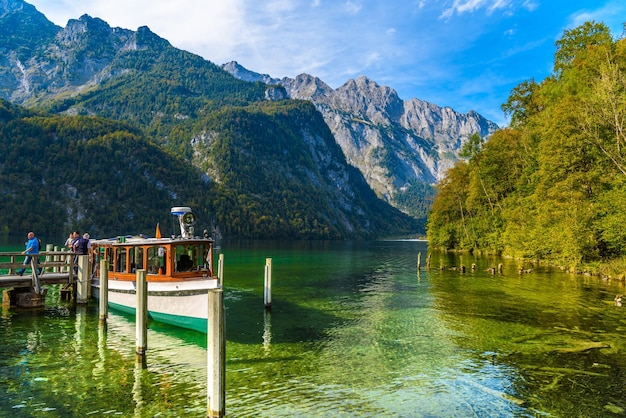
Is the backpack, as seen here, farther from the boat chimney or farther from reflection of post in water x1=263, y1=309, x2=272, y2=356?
reflection of post in water x1=263, y1=309, x2=272, y2=356

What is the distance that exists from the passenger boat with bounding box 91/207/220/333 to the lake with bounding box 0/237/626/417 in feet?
3.00

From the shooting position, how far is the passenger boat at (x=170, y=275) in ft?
66.7

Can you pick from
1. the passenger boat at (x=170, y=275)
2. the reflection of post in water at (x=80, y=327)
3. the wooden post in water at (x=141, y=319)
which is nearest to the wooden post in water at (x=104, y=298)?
the reflection of post in water at (x=80, y=327)

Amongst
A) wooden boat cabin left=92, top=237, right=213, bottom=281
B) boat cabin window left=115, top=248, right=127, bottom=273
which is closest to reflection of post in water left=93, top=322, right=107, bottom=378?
wooden boat cabin left=92, top=237, right=213, bottom=281

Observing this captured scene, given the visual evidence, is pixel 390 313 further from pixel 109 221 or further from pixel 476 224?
pixel 109 221

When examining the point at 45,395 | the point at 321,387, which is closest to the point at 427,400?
the point at 321,387

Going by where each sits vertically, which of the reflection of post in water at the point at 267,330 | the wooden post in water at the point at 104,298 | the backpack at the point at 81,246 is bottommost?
the reflection of post in water at the point at 267,330

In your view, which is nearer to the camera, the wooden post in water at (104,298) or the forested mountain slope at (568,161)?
the wooden post in water at (104,298)

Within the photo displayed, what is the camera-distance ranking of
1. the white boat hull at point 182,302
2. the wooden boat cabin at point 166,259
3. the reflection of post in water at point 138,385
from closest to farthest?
the reflection of post in water at point 138,385, the white boat hull at point 182,302, the wooden boat cabin at point 166,259

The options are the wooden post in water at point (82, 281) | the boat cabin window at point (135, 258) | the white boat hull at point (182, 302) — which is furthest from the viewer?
the wooden post in water at point (82, 281)

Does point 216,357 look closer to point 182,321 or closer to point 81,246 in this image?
point 182,321

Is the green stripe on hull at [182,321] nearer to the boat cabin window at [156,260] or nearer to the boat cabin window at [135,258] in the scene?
the boat cabin window at [156,260]

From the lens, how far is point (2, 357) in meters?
15.8

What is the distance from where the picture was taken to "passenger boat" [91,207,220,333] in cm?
2034
